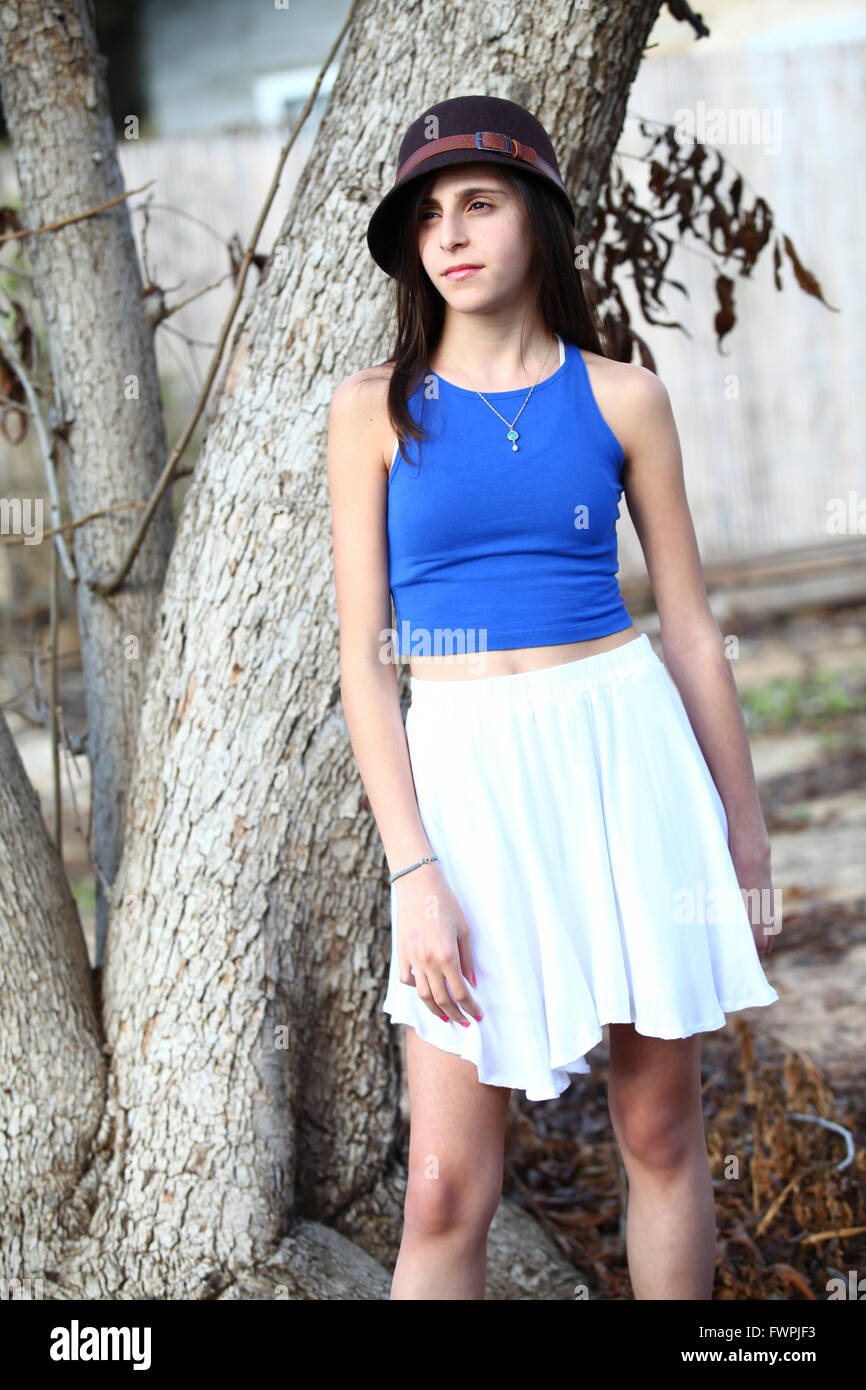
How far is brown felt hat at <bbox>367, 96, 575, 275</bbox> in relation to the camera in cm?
170

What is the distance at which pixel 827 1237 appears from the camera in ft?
8.23

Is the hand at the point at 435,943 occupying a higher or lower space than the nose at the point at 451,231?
lower

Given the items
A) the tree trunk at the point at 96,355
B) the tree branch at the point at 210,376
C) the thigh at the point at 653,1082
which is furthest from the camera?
the tree trunk at the point at 96,355

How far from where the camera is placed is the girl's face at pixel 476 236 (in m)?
1.72

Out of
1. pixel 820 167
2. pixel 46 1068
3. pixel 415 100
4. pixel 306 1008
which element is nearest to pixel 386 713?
pixel 306 1008

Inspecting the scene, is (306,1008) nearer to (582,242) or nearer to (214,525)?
(214,525)

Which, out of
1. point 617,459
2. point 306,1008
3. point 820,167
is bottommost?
point 306,1008

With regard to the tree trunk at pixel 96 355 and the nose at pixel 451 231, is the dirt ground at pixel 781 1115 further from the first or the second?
the nose at pixel 451 231

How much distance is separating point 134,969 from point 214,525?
80 cm

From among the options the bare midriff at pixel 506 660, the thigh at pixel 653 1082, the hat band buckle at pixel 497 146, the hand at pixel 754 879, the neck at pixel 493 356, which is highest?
the hat band buckle at pixel 497 146

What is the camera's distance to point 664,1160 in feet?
6.10

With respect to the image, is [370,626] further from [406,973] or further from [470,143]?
[470,143]

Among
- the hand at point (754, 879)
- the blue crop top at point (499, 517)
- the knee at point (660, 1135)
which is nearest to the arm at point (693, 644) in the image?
the hand at point (754, 879)

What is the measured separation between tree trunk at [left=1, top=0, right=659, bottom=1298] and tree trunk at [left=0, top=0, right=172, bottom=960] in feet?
1.05
